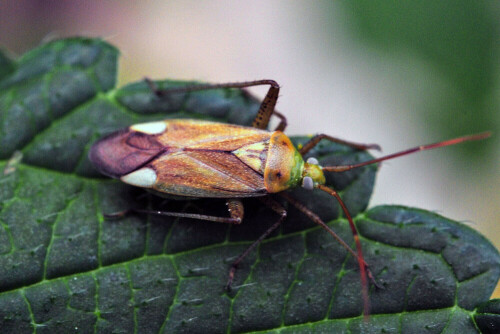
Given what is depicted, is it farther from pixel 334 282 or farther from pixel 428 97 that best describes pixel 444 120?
pixel 334 282

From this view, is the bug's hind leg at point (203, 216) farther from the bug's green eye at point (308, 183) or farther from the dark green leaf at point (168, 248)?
the bug's green eye at point (308, 183)

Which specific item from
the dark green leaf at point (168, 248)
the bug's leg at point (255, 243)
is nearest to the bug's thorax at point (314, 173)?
the dark green leaf at point (168, 248)

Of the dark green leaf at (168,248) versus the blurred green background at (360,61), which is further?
the blurred green background at (360,61)

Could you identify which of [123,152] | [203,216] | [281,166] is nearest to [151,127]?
[123,152]

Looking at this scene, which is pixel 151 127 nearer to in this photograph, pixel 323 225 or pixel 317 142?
pixel 317 142

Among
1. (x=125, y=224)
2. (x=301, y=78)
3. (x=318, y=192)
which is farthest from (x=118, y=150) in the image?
(x=301, y=78)

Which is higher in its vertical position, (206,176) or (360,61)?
(360,61)
